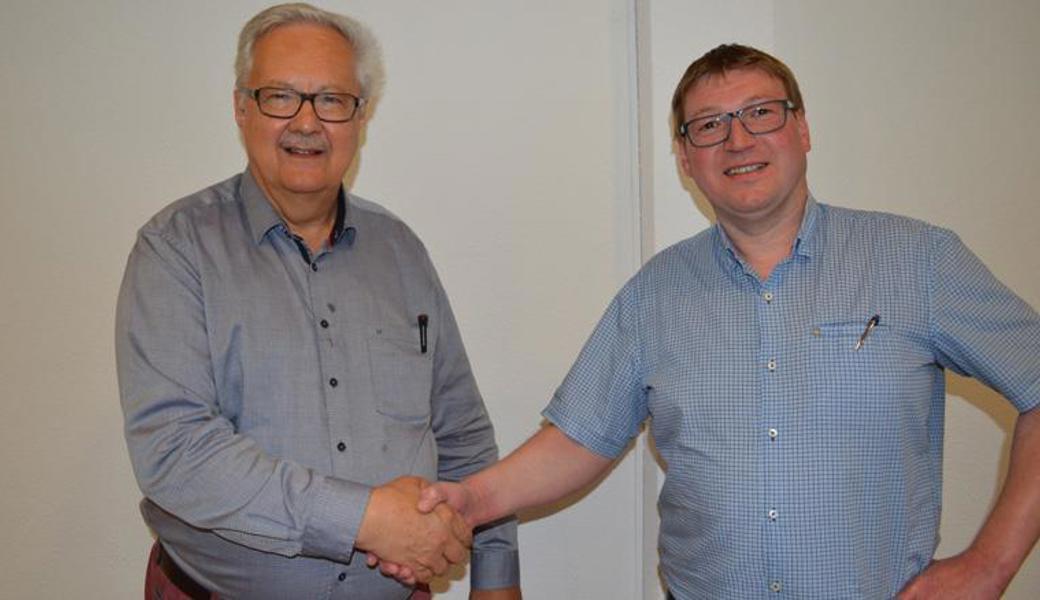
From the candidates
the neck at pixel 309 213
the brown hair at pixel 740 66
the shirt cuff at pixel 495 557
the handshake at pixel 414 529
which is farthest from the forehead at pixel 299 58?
the shirt cuff at pixel 495 557

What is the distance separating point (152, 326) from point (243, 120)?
0.51m

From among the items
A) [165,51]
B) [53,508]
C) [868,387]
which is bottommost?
[53,508]

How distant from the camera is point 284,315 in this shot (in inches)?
75.5

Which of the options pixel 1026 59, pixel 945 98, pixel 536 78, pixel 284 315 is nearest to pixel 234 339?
pixel 284 315

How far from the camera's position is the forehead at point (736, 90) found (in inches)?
73.8

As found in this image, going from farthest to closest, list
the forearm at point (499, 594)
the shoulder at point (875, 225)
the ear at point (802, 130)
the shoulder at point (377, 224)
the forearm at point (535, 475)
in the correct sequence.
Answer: the forearm at point (499, 594) → the shoulder at point (377, 224) → the forearm at point (535, 475) → the ear at point (802, 130) → the shoulder at point (875, 225)

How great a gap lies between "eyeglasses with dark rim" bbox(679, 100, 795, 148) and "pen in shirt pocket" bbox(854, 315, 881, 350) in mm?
446

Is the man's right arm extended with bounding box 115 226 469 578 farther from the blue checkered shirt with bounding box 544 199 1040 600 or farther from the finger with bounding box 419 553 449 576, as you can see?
the blue checkered shirt with bounding box 544 199 1040 600

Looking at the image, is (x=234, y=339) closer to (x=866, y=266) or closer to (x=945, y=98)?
(x=866, y=266)

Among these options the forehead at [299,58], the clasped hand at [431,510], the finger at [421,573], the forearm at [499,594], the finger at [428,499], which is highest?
the forehead at [299,58]

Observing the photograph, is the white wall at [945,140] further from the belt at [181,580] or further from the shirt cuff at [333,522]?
the belt at [181,580]

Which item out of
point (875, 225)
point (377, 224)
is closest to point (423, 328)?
point (377, 224)

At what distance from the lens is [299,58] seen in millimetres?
1911

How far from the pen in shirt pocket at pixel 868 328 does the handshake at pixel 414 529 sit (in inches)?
37.1
